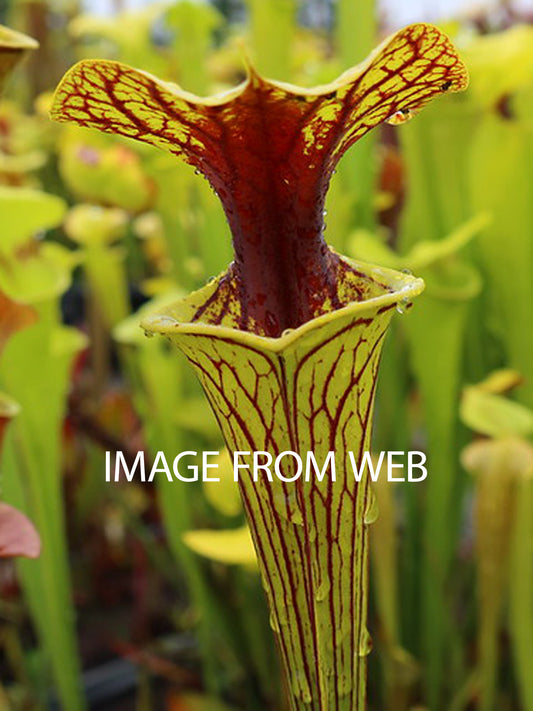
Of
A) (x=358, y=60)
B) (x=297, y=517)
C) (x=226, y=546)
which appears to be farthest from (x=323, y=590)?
(x=358, y=60)

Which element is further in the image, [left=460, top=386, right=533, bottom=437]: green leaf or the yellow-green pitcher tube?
[left=460, top=386, right=533, bottom=437]: green leaf

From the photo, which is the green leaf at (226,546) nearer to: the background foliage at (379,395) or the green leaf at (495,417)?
the background foliage at (379,395)

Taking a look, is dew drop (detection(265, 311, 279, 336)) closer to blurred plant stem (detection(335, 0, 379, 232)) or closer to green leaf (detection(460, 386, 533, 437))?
green leaf (detection(460, 386, 533, 437))

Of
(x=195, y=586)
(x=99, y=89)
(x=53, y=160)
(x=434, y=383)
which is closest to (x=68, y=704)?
(x=195, y=586)

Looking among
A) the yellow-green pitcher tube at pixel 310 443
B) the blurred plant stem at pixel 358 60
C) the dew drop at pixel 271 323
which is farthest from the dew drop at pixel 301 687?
the blurred plant stem at pixel 358 60

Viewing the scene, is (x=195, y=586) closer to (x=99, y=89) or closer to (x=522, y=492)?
(x=522, y=492)

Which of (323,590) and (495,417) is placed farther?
(495,417)

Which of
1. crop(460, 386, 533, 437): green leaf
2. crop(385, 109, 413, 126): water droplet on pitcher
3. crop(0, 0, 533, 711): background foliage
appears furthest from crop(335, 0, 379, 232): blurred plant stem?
crop(385, 109, 413, 126): water droplet on pitcher

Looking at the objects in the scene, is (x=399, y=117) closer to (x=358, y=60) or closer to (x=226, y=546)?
(x=226, y=546)
